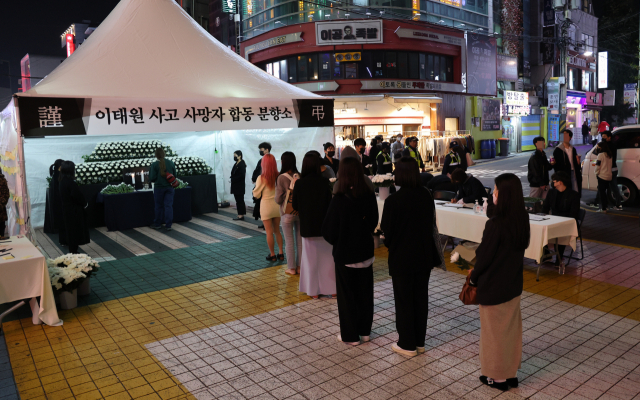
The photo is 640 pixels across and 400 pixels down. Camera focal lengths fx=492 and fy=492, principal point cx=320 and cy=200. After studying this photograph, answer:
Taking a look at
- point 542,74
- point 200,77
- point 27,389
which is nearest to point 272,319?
point 27,389

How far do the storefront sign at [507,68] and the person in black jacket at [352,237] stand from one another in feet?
101

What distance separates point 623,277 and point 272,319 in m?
5.36

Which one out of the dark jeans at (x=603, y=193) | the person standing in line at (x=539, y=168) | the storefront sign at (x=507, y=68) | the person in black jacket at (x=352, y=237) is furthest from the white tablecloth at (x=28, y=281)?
the storefront sign at (x=507, y=68)

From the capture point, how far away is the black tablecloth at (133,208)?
465 inches

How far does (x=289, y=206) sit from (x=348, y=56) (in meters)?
19.8

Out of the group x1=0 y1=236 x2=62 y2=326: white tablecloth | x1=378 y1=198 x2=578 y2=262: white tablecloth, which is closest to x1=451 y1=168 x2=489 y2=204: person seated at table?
x1=378 y1=198 x2=578 y2=262: white tablecloth

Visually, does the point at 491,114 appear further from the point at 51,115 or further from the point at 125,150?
the point at 51,115

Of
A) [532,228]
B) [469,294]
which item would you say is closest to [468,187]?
[532,228]

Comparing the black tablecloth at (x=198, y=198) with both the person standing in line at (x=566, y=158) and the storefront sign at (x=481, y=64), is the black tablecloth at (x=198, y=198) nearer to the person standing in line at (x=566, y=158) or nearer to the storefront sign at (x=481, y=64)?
the person standing in line at (x=566, y=158)

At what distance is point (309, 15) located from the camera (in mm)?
26484

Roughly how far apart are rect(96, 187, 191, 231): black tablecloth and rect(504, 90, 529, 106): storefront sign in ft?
86.2

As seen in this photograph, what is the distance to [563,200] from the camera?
7879 mm

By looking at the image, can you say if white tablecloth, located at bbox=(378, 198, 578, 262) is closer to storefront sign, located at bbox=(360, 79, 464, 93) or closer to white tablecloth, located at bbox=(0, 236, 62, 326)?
white tablecloth, located at bbox=(0, 236, 62, 326)

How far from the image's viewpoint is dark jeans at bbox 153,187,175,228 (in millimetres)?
11816
